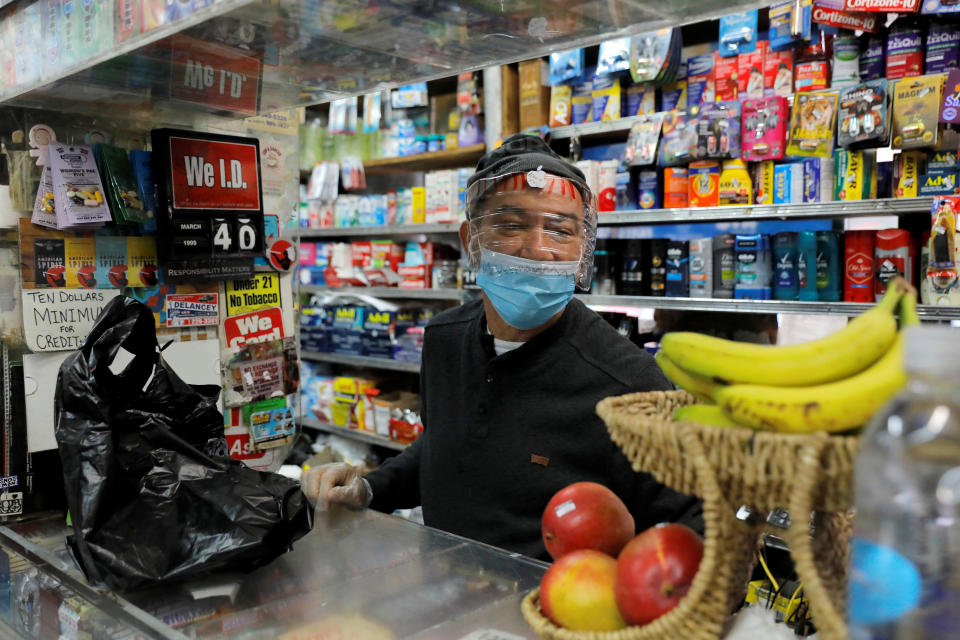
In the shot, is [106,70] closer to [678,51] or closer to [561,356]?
[561,356]

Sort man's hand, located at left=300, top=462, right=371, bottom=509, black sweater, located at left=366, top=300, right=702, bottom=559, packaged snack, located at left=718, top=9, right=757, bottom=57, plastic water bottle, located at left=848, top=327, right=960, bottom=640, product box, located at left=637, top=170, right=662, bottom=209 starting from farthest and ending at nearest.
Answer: product box, located at left=637, top=170, right=662, bottom=209, packaged snack, located at left=718, top=9, right=757, bottom=57, black sweater, located at left=366, top=300, right=702, bottom=559, man's hand, located at left=300, top=462, right=371, bottom=509, plastic water bottle, located at left=848, top=327, right=960, bottom=640

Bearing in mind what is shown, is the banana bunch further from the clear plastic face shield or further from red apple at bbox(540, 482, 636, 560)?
the clear plastic face shield

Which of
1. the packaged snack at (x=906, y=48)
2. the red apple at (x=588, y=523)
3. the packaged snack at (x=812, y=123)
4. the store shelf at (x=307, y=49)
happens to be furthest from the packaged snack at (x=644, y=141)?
the red apple at (x=588, y=523)

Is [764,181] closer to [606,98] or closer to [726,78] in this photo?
[726,78]

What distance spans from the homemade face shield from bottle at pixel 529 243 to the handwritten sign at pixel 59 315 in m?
0.97

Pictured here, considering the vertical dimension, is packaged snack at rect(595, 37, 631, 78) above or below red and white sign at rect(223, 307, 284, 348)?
above

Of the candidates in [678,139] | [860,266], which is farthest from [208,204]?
[860,266]

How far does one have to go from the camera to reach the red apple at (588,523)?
3.15ft

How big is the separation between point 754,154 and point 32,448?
2.92 meters

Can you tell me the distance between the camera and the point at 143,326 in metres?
1.42

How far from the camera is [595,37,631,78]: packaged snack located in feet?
12.3

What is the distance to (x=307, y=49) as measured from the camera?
1.48 m

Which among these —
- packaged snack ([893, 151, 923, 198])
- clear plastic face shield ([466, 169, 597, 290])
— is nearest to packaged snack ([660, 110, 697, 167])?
packaged snack ([893, 151, 923, 198])

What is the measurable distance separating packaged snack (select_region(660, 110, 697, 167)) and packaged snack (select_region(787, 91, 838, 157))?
0.44 metres
